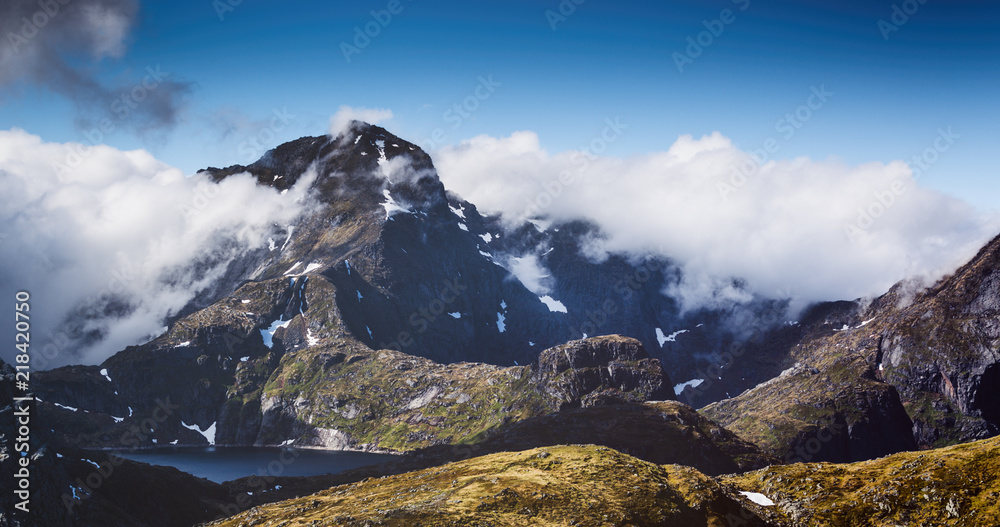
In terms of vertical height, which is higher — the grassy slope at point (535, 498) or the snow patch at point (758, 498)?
the grassy slope at point (535, 498)

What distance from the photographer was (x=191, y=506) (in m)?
181

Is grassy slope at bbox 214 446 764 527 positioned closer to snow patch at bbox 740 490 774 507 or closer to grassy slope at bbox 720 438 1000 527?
snow patch at bbox 740 490 774 507

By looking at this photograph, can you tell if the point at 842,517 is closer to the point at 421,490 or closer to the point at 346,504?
the point at 421,490

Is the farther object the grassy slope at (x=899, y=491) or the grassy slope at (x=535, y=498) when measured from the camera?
the grassy slope at (x=535, y=498)

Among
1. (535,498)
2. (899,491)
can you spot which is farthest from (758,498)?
(535,498)

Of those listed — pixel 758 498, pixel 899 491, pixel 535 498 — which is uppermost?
pixel 535 498

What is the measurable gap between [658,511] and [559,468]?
24.3 metres

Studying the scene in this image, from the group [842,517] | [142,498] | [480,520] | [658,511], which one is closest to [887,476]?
[842,517]

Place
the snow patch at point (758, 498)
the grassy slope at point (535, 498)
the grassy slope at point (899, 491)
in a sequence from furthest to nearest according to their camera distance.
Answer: the snow patch at point (758, 498)
the grassy slope at point (535, 498)
the grassy slope at point (899, 491)

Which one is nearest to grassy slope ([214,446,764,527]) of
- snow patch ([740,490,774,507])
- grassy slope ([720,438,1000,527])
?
snow patch ([740,490,774,507])

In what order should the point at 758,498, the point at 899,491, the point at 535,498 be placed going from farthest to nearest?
the point at 758,498, the point at 899,491, the point at 535,498

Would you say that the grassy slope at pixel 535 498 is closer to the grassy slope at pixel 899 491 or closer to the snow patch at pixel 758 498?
the snow patch at pixel 758 498

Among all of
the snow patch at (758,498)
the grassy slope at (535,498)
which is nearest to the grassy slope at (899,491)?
the snow patch at (758,498)

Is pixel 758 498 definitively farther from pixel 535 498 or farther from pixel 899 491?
pixel 535 498
